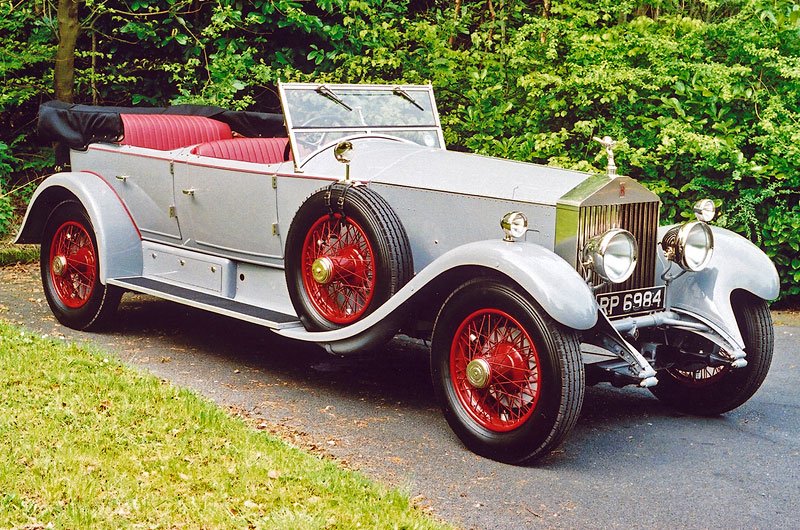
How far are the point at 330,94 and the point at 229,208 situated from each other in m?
0.94

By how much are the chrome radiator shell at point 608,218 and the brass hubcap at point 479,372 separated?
67cm

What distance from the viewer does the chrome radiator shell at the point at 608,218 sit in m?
4.57

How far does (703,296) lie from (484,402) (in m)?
1.31

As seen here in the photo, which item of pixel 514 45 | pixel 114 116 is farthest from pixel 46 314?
pixel 514 45

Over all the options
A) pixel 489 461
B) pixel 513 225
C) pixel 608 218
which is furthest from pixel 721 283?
pixel 489 461

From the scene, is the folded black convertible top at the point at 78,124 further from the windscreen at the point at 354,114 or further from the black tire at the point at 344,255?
the black tire at the point at 344,255

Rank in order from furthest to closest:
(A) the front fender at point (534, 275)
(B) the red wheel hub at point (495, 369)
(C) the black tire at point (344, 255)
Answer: (C) the black tire at point (344, 255) < (B) the red wheel hub at point (495, 369) < (A) the front fender at point (534, 275)

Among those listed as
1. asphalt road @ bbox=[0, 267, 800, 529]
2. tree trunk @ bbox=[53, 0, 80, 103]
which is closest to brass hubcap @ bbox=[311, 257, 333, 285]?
asphalt road @ bbox=[0, 267, 800, 529]

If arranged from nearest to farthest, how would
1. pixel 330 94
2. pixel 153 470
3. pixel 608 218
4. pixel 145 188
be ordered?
pixel 153 470, pixel 608 218, pixel 330 94, pixel 145 188

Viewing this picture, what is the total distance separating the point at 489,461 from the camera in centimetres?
441

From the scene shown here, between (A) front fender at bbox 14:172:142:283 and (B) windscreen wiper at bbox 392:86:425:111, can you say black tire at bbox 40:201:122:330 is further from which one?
(B) windscreen wiper at bbox 392:86:425:111

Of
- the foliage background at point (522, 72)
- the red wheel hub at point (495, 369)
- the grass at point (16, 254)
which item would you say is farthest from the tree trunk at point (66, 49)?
the red wheel hub at point (495, 369)

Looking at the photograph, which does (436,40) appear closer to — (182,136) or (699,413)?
(182,136)

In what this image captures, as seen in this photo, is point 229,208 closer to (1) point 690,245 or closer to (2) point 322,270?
(2) point 322,270
